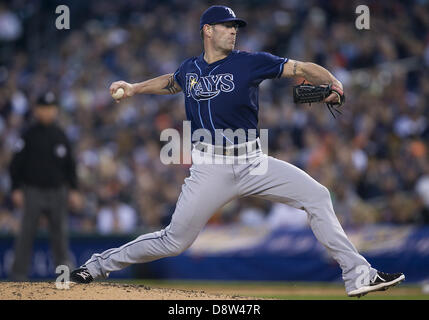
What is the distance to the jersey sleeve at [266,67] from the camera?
5.28m

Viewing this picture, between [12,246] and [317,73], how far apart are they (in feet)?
23.7

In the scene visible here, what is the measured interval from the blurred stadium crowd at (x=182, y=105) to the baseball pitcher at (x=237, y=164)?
5275 millimetres

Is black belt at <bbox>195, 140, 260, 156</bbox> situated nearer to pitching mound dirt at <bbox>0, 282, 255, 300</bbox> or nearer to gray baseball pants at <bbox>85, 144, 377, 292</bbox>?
gray baseball pants at <bbox>85, 144, 377, 292</bbox>

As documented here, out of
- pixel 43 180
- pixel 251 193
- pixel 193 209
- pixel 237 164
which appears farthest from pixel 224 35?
pixel 43 180

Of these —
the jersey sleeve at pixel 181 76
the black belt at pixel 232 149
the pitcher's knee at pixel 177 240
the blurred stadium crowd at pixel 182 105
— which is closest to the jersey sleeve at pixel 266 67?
the black belt at pixel 232 149

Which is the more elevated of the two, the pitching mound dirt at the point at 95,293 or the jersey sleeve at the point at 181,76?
the jersey sleeve at the point at 181,76

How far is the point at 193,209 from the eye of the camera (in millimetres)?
5301

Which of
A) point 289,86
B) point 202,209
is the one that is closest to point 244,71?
point 202,209

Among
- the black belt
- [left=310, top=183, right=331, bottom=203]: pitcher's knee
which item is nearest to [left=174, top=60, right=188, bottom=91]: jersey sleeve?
the black belt

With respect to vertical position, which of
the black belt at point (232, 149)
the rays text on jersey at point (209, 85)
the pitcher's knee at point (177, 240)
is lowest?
the pitcher's knee at point (177, 240)

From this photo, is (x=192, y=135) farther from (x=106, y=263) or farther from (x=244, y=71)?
(x=106, y=263)

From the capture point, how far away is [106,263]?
18.4 feet

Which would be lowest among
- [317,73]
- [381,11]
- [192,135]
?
[192,135]

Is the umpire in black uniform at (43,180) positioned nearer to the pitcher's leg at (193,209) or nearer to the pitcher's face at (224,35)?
the pitcher's leg at (193,209)
